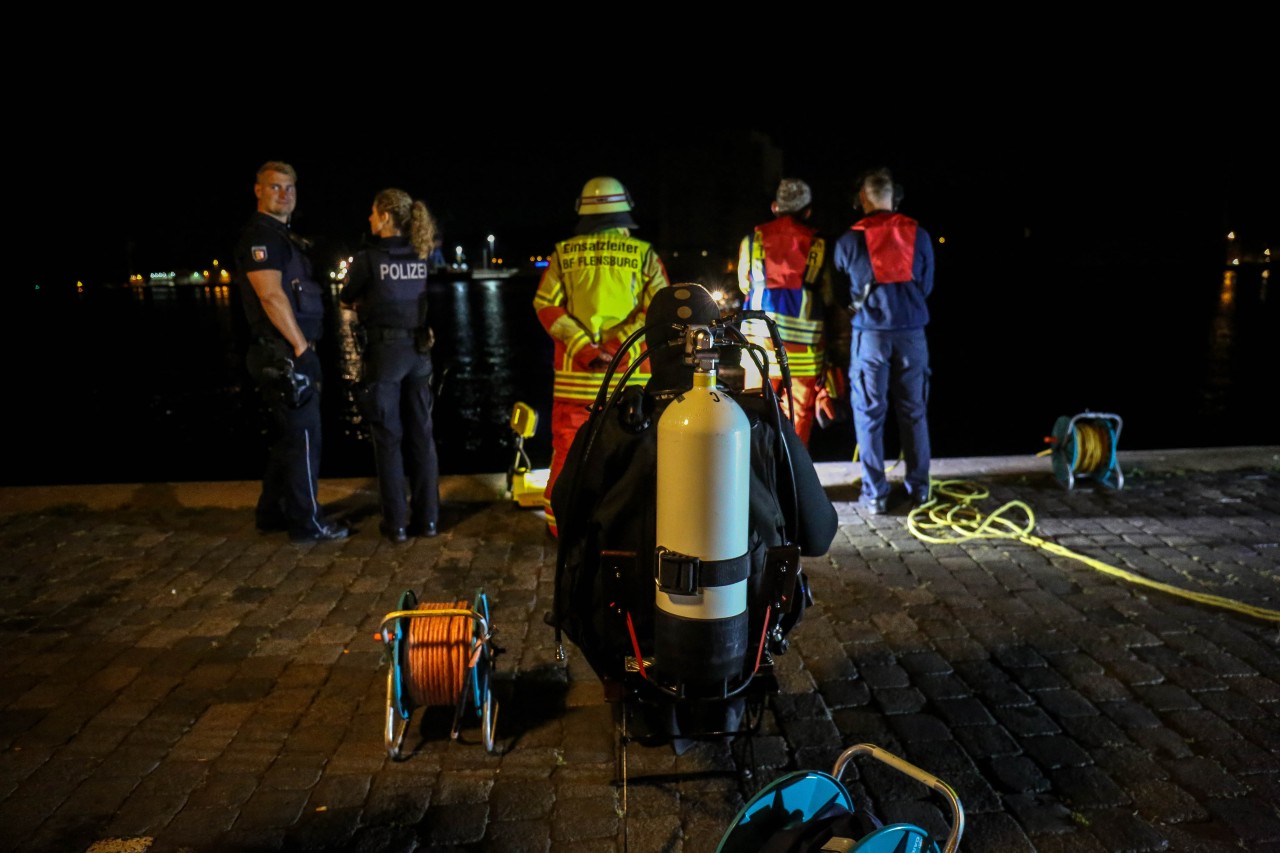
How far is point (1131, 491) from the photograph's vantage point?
272 inches

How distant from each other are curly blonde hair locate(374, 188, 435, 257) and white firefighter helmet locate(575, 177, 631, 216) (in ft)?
3.92

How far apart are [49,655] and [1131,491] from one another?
24.6 ft

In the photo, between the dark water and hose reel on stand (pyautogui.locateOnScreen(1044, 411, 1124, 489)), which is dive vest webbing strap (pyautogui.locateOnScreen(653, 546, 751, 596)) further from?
hose reel on stand (pyautogui.locateOnScreen(1044, 411, 1124, 489))

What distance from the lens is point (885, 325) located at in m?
6.44

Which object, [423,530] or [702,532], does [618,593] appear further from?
[423,530]

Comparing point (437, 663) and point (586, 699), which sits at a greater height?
point (437, 663)

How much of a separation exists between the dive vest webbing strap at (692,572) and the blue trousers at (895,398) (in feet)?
13.6

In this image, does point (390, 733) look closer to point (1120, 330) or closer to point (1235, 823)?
point (1235, 823)

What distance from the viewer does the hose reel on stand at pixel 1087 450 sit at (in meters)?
6.91

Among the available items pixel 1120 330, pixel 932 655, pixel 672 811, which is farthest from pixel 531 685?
pixel 1120 330

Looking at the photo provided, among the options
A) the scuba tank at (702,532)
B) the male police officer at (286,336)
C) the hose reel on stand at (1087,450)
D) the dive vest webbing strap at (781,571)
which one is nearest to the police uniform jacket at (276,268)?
the male police officer at (286,336)

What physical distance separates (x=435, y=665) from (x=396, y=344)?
117 inches

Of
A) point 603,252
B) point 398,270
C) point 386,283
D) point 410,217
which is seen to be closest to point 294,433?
point 386,283

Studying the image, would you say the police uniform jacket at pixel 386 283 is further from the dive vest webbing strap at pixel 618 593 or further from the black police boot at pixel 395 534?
the dive vest webbing strap at pixel 618 593
